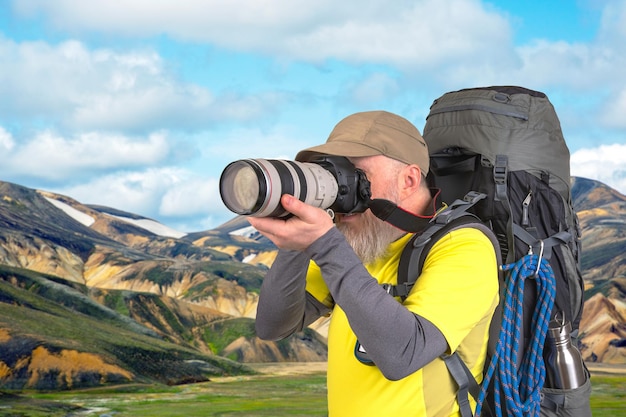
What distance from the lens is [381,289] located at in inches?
85.3

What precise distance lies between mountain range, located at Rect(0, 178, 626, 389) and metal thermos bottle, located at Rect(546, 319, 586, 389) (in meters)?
8.51

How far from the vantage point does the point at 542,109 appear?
3477 millimetres

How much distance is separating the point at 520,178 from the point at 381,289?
1.47m

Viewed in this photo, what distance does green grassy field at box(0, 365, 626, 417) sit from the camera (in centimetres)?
922

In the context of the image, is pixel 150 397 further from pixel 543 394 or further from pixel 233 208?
pixel 233 208

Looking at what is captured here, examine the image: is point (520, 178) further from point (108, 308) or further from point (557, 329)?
point (108, 308)

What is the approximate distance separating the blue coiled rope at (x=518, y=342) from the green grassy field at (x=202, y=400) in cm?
673

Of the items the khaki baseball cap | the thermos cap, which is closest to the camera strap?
the khaki baseball cap

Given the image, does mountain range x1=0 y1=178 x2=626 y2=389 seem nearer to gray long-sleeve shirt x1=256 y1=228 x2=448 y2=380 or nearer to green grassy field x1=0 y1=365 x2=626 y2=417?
green grassy field x1=0 y1=365 x2=626 y2=417

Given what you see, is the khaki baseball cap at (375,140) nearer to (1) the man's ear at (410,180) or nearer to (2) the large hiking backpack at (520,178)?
(1) the man's ear at (410,180)

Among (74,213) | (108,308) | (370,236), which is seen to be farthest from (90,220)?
(370,236)

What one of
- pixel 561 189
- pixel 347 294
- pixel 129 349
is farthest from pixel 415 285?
pixel 129 349

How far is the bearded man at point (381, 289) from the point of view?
2162 millimetres

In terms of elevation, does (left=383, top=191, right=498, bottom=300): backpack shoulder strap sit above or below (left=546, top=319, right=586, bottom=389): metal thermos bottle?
above
